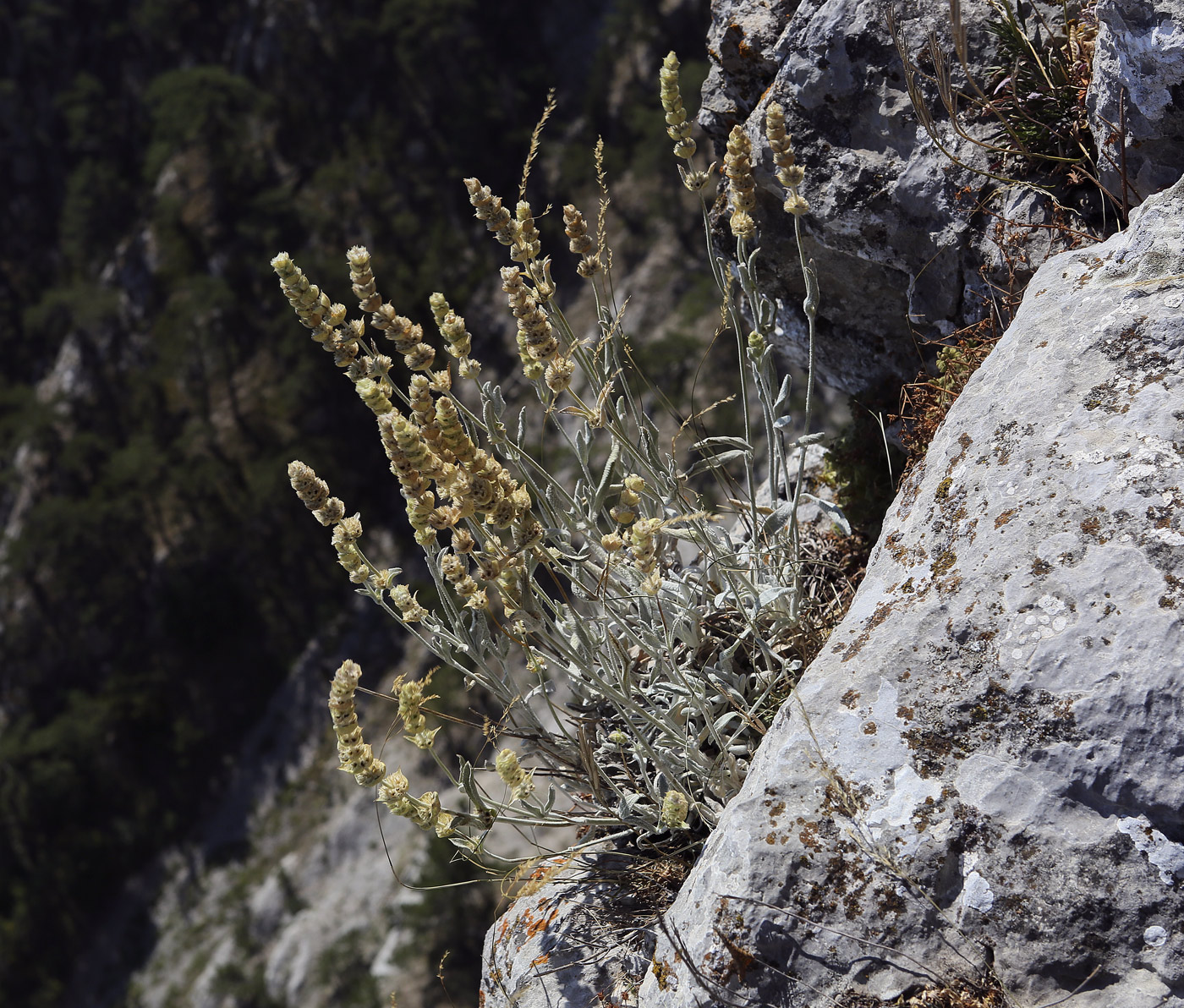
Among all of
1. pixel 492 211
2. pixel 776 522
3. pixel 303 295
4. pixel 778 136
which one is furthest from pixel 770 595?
pixel 303 295

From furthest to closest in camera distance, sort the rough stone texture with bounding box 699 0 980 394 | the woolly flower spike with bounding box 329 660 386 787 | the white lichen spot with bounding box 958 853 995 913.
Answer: the rough stone texture with bounding box 699 0 980 394 → the woolly flower spike with bounding box 329 660 386 787 → the white lichen spot with bounding box 958 853 995 913

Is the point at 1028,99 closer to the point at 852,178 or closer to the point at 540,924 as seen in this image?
the point at 852,178

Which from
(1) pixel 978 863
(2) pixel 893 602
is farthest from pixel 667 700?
(1) pixel 978 863

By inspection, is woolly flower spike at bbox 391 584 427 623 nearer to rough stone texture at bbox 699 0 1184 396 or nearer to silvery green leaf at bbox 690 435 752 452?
silvery green leaf at bbox 690 435 752 452

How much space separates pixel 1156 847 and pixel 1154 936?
6.8 inches

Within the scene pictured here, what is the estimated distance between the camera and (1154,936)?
1641 mm

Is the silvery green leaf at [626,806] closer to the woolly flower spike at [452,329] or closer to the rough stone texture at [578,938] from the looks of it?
the rough stone texture at [578,938]

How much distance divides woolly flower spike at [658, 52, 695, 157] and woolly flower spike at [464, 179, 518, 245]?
0.56 meters

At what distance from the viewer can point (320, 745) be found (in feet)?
119

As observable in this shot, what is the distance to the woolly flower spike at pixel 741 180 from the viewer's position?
7.70 feet

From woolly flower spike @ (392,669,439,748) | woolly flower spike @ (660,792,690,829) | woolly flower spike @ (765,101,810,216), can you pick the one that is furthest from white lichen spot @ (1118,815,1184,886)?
woolly flower spike @ (765,101,810,216)

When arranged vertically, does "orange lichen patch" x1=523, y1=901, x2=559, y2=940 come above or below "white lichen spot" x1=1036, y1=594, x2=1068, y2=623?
below

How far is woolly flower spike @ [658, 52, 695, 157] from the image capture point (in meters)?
2.50

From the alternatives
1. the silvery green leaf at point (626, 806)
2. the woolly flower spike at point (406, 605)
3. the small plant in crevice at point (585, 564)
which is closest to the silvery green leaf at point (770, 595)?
the small plant in crevice at point (585, 564)
